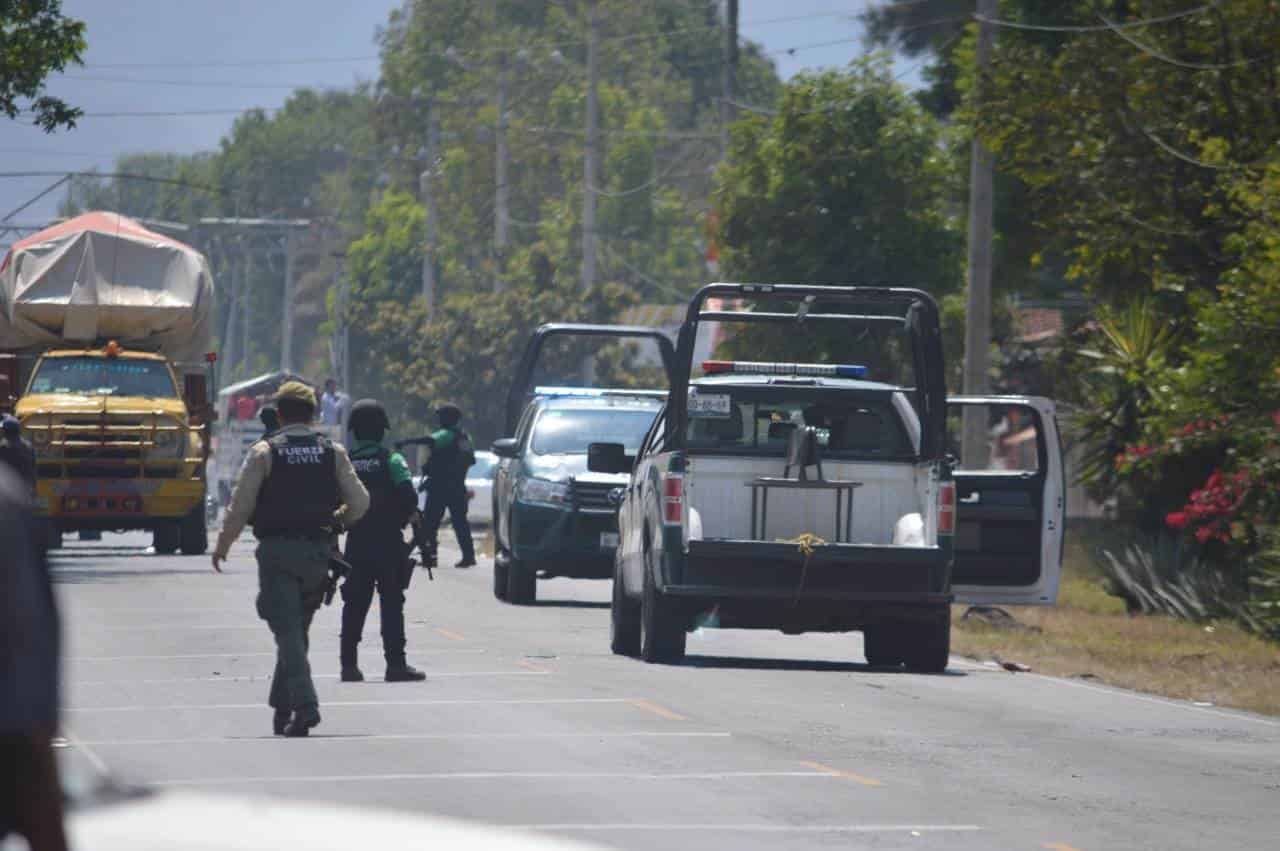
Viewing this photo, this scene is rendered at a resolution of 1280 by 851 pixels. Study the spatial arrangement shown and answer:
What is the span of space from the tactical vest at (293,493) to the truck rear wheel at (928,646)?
257 inches

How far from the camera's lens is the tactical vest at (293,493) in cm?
1367

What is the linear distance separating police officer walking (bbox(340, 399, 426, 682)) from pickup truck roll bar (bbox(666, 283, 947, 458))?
242 cm

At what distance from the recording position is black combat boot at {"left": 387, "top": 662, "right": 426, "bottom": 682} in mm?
17078

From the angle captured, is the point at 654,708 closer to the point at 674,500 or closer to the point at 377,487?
the point at 377,487

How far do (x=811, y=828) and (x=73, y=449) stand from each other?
22547 mm

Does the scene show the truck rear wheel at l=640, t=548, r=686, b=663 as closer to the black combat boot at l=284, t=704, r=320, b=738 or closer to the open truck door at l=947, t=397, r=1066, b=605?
the open truck door at l=947, t=397, r=1066, b=605

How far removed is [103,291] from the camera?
33.3 metres

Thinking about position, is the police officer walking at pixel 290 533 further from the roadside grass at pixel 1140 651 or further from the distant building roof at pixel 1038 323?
the distant building roof at pixel 1038 323

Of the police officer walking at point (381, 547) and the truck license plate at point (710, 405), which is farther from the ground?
the truck license plate at point (710, 405)

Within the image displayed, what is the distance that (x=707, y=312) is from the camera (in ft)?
63.0

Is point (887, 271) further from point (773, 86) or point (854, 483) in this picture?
point (773, 86)

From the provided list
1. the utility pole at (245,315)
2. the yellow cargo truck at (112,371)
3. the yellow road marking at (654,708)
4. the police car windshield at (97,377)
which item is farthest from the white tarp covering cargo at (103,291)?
the utility pole at (245,315)

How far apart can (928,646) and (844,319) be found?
Result: 2599 millimetres

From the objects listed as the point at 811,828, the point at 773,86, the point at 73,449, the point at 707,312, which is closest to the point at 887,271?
the point at 73,449
